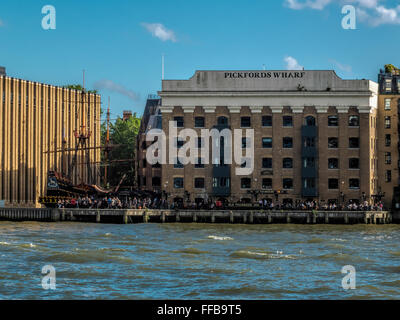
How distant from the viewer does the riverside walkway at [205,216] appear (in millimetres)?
86500

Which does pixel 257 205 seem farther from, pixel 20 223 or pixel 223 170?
pixel 20 223

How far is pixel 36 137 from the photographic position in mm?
110375

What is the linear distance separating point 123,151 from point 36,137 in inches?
1115

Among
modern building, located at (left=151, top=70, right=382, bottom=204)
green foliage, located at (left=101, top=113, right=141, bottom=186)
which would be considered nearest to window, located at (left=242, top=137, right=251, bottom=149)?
modern building, located at (left=151, top=70, right=382, bottom=204)

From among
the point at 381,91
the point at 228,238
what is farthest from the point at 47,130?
the point at 228,238

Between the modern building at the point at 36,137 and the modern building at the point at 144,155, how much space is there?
6.89m

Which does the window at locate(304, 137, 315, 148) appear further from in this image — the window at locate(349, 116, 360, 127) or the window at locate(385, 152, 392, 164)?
the window at locate(385, 152, 392, 164)

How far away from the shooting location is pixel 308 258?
4916cm

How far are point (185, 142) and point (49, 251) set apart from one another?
46503mm

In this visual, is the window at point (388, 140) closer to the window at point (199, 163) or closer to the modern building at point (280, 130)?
the modern building at point (280, 130)

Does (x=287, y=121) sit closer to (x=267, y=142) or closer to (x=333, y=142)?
(x=267, y=142)

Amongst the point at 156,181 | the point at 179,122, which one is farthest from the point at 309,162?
the point at 156,181

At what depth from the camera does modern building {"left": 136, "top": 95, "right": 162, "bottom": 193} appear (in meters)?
108

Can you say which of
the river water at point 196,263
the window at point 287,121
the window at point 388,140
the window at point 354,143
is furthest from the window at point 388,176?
the river water at point 196,263
